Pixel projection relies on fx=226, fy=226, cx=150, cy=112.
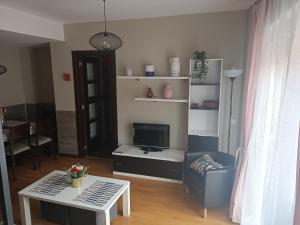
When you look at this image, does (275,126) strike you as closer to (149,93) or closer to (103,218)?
(103,218)

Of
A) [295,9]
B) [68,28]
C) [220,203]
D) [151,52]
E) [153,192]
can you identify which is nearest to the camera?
[295,9]

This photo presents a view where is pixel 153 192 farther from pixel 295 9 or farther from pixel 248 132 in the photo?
pixel 295 9

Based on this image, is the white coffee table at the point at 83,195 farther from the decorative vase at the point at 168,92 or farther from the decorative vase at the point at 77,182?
the decorative vase at the point at 168,92

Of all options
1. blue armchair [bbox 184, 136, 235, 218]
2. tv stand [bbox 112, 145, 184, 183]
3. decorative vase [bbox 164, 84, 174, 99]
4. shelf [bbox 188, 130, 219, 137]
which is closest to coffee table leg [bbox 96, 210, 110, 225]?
blue armchair [bbox 184, 136, 235, 218]

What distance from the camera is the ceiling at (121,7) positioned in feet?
9.14

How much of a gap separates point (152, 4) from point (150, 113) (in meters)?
1.73

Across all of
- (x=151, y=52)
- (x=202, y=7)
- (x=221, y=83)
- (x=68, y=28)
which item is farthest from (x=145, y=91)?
(x=68, y=28)

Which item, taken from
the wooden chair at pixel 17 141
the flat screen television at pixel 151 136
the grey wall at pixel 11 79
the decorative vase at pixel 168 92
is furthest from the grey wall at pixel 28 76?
the decorative vase at pixel 168 92

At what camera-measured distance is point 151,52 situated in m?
3.71

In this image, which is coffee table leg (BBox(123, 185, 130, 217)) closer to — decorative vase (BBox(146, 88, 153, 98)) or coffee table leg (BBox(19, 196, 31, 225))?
coffee table leg (BBox(19, 196, 31, 225))

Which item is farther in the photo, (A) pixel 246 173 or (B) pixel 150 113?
(B) pixel 150 113

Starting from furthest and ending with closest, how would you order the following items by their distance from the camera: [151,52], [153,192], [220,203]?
[151,52]
[153,192]
[220,203]

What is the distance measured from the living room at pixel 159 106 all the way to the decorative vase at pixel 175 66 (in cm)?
2

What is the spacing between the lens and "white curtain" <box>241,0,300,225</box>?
151cm
